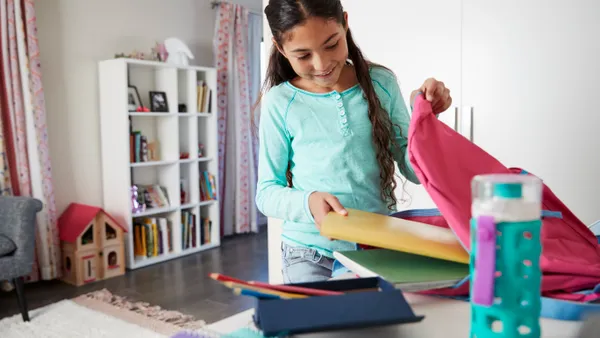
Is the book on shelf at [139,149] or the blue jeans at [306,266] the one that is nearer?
the blue jeans at [306,266]

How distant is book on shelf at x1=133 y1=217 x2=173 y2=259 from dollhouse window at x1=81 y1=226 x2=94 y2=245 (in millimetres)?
429

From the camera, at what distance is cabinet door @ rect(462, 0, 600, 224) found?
5.96 ft

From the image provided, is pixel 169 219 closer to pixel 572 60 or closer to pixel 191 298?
pixel 191 298

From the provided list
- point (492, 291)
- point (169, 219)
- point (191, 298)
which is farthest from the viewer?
point (169, 219)

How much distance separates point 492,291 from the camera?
0.53 m

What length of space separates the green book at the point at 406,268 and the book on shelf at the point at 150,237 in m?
3.56

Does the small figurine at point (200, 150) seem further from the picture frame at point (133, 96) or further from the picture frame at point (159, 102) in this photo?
the picture frame at point (133, 96)

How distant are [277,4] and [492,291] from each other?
83 centimetres

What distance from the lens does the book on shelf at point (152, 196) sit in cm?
426

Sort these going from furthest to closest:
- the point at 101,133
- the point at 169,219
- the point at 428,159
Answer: the point at 169,219 → the point at 101,133 → the point at 428,159

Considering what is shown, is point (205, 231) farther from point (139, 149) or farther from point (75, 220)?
point (75, 220)

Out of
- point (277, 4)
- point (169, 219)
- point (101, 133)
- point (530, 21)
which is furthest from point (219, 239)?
point (277, 4)

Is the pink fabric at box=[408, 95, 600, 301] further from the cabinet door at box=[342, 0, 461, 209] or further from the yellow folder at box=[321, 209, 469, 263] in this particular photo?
the cabinet door at box=[342, 0, 461, 209]

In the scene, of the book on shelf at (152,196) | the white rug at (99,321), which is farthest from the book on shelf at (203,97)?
the white rug at (99,321)
